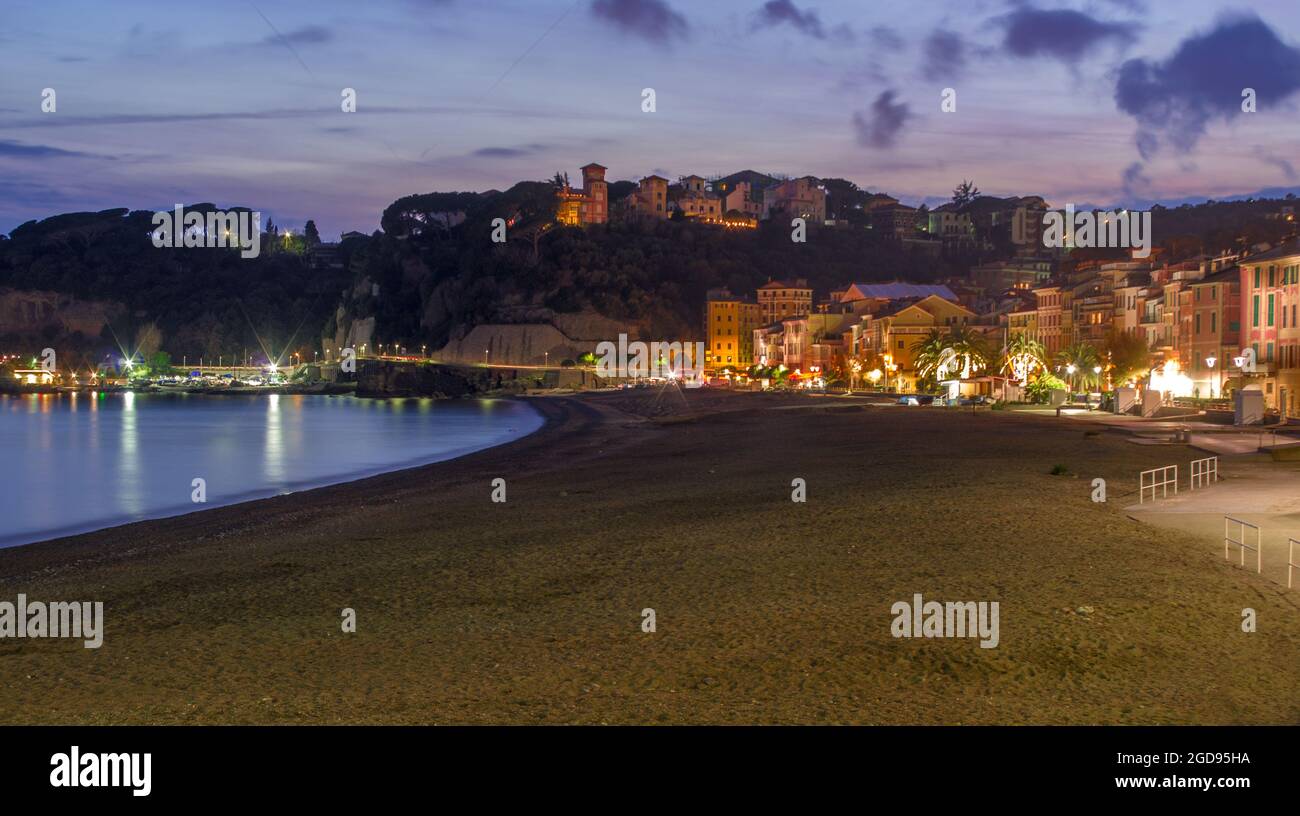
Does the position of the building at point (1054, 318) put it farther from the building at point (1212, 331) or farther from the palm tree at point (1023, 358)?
the building at point (1212, 331)

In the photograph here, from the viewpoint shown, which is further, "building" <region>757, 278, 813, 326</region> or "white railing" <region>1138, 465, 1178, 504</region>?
"building" <region>757, 278, 813, 326</region>

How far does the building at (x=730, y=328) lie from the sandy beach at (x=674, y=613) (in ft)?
421

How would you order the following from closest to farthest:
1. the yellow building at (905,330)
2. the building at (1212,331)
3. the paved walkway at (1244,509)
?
1. the paved walkway at (1244,509)
2. the building at (1212,331)
3. the yellow building at (905,330)

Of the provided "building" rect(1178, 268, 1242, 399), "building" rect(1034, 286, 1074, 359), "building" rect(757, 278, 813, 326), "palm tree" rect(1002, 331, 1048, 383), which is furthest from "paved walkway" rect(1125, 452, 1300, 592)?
"building" rect(757, 278, 813, 326)

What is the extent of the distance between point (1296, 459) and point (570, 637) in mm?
22712

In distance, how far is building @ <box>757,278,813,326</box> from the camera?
500 ft

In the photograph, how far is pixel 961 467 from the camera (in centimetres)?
2750

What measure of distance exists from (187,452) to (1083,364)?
53725mm

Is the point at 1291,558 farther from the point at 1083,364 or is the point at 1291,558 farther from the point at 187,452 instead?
the point at 1083,364

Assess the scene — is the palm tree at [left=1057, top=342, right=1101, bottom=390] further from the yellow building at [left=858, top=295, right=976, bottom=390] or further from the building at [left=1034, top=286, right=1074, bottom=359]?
Result: the yellow building at [left=858, top=295, right=976, bottom=390]

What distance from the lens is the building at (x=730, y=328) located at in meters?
153

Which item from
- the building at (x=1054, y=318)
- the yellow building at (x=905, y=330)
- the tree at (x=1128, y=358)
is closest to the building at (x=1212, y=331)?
the tree at (x=1128, y=358)

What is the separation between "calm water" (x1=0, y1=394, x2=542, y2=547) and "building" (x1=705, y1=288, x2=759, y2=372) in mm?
46231
